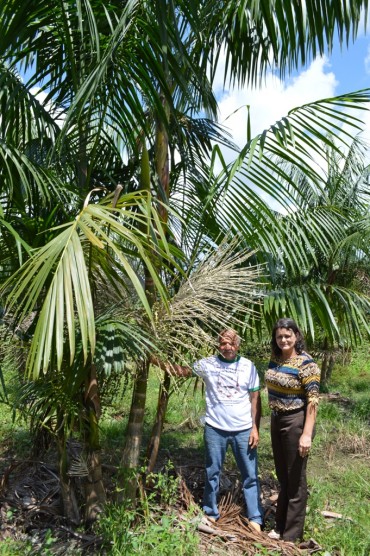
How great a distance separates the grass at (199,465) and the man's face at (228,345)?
11.1 inches

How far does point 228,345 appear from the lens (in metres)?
3.56

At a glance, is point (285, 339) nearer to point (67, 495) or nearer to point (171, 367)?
point (171, 367)

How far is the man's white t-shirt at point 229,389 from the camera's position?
3.61 m

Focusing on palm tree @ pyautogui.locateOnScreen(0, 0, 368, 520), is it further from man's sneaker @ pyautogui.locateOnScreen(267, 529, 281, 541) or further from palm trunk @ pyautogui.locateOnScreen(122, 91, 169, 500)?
man's sneaker @ pyautogui.locateOnScreen(267, 529, 281, 541)

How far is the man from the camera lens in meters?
3.61

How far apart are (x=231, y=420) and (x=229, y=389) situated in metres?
0.18

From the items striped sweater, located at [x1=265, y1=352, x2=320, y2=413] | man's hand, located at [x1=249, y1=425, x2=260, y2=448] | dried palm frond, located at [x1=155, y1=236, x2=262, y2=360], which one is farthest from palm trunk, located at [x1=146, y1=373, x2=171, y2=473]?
dried palm frond, located at [x1=155, y1=236, x2=262, y2=360]

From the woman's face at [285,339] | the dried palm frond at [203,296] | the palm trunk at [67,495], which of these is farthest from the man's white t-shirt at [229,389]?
the palm trunk at [67,495]

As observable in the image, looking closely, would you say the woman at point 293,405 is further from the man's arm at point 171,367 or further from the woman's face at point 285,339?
the man's arm at point 171,367

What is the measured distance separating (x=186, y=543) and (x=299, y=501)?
0.70m

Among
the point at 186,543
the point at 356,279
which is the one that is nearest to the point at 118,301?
the point at 186,543

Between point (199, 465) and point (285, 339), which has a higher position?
point (285, 339)

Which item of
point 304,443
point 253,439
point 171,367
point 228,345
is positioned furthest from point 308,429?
point 171,367

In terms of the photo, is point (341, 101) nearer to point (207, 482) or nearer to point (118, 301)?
point (118, 301)
